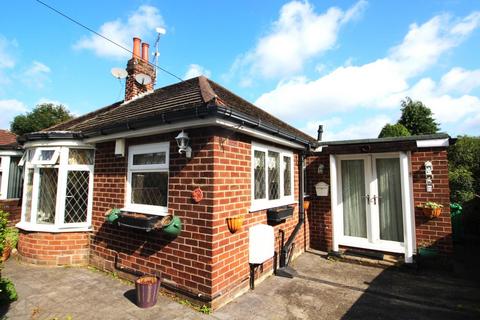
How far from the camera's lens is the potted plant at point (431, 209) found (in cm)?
600

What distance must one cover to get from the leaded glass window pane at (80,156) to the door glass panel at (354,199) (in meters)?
6.90

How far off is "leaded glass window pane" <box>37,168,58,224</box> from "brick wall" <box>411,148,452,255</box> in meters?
8.95

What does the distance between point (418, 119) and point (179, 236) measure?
76.8ft

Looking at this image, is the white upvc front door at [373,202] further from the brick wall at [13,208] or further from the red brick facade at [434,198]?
the brick wall at [13,208]

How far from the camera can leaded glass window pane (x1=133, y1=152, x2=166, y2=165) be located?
5.02 meters

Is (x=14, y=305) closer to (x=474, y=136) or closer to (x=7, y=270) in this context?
(x=7, y=270)

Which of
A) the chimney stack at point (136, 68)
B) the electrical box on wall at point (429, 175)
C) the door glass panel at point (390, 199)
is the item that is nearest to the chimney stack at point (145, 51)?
the chimney stack at point (136, 68)

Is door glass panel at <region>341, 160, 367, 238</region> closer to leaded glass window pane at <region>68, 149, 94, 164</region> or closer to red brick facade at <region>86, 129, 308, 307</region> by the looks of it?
red brick facade at <region>86, 129, 308, 307</region>

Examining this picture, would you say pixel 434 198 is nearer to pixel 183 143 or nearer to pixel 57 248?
pixel 183 143

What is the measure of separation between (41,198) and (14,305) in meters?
2.78

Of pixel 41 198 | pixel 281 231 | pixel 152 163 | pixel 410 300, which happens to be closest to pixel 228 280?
pixel 281 231

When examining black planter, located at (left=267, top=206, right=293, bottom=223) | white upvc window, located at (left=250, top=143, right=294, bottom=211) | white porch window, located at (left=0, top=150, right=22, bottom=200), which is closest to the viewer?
white upvc window, located at (left=250, top=143, right=294, bottom=211)

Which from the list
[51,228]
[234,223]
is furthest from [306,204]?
Answer: [51,228]

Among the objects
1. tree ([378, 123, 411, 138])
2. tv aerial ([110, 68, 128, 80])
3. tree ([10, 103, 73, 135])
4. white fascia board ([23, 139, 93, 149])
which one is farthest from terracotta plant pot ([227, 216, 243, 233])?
tree ([10, 103, 73, 135])
